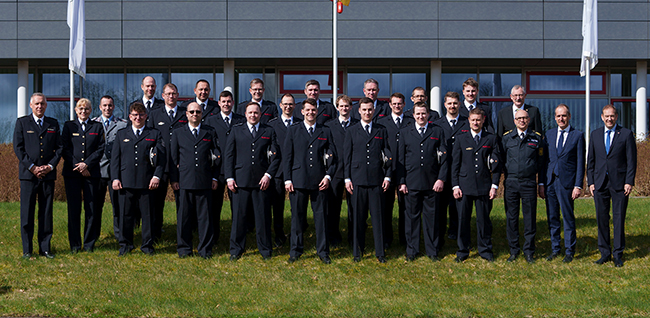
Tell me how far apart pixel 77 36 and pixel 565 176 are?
33.7ft

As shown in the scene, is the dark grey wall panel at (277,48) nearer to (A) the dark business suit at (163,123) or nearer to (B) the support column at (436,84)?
(B) the support column at (436,84)

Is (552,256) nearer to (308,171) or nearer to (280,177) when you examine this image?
(308,171)

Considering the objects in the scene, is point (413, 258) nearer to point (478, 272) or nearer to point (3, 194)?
point (478, 272)

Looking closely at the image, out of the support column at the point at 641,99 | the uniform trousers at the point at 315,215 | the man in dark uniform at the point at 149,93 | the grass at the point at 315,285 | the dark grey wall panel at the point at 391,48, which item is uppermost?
the dark grey wall panel at the point at 391,48

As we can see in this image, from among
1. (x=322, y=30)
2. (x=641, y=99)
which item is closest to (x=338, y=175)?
(x=322, y=30)

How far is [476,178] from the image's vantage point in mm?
7754

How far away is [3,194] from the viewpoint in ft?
43.5

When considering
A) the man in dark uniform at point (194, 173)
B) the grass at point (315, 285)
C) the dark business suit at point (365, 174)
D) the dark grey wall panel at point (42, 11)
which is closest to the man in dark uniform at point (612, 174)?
the grass at point (315, 285)

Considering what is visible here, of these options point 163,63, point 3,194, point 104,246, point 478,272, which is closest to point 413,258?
point 478,272

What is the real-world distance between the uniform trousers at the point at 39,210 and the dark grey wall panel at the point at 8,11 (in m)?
13.4

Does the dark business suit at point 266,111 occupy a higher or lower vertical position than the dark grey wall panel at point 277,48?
lower

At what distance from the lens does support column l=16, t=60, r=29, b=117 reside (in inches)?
798

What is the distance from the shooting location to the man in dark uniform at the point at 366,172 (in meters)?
7.77

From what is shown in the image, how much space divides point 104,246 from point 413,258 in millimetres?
4335
